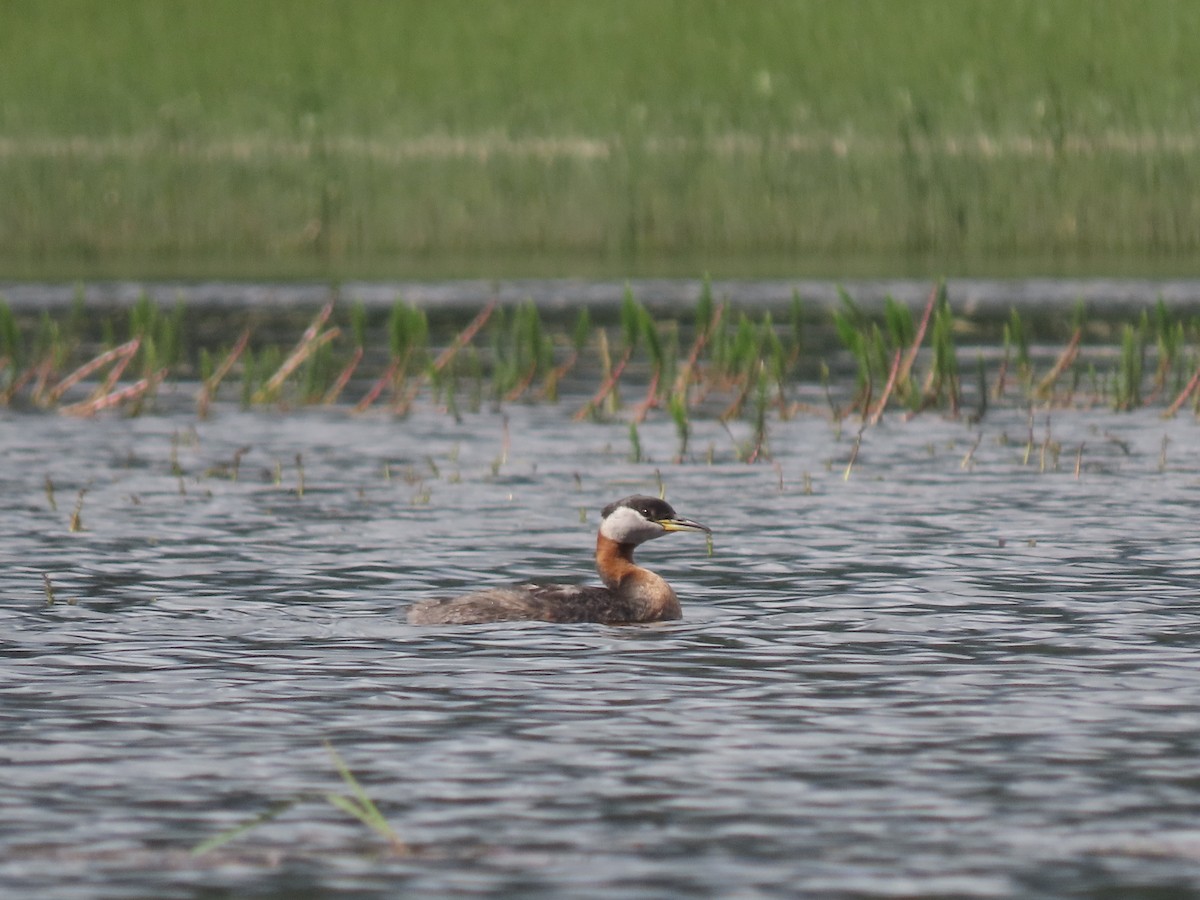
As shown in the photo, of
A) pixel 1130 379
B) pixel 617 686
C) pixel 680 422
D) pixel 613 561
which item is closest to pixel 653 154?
pixel 1130 379

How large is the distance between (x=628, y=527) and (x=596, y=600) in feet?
2.64

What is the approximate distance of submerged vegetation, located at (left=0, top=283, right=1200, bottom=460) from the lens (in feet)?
67.8

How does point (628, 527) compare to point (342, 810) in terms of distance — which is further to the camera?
point (628, 527)

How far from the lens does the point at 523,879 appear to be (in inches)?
298

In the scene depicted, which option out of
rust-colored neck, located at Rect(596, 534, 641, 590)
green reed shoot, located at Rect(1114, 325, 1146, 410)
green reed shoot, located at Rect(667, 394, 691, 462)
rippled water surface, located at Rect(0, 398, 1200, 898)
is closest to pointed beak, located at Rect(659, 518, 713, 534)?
rust-colored neck, located at Rect(596, 534, 641, 590)

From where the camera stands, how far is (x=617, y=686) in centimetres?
1060

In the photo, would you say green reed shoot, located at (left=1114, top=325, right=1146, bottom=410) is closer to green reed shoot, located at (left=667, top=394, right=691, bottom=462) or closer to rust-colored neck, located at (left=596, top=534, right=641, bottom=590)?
green reed shoot, located at (left=667, top=394, right=691, bottom=462)

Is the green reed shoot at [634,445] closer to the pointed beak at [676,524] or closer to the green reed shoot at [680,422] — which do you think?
the green reed shoot at [680,422]

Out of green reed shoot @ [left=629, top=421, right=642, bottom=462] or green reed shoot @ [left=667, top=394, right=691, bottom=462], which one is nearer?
green reed shoot @ [left=667, top=394, right=691, bottom=462]

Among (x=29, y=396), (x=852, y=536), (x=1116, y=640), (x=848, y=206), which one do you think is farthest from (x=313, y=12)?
(x=1116, y=640)

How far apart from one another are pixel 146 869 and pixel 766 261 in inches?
1381

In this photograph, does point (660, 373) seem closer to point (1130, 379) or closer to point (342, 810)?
point (1130, 379)

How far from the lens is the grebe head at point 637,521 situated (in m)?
13.2

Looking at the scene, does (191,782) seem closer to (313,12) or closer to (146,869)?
(146,869)
